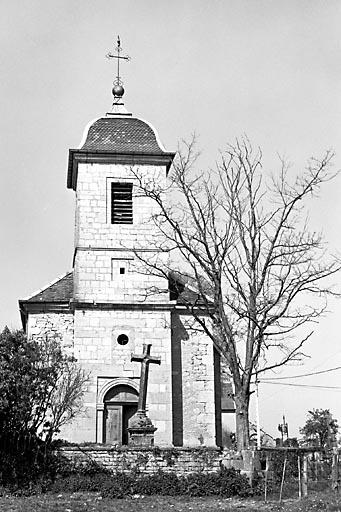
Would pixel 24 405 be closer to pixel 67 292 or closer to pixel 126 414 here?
pixel 126 414

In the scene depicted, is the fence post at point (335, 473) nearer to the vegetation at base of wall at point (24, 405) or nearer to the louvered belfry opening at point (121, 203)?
the vegetation at base of wall at point (24, 405)

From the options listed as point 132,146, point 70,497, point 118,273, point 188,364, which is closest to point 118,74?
point 132,146

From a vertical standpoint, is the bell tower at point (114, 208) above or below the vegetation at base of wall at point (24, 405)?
above

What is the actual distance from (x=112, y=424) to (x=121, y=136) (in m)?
10.0

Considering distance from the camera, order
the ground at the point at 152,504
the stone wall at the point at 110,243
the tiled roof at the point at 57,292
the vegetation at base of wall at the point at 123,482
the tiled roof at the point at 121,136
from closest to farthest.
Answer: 1. the ground at the point at 152,504
2. the vegetation at base of wall at the point at 123,482
3. the stone wall at the point at 110,243
4. the tiled roof at the point at 57,292
5. the tiled roof at the point at 121,136

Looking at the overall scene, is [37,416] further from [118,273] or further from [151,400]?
[118,273]

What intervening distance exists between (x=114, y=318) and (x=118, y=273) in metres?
1.59

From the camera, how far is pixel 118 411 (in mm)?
A: 23609

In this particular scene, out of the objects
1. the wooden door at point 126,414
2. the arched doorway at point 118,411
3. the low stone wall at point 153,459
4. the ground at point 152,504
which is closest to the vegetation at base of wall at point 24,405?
the low stone wall at point 153,459

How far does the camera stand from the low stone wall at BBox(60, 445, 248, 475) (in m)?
17.9

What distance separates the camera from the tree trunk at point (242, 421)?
1969 centimetres

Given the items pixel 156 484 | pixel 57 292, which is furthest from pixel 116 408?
pixel 156 484

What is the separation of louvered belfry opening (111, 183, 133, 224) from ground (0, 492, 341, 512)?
446 inches

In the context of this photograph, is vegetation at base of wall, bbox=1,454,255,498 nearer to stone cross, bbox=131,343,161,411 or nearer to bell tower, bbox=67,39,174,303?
stone cross, bbox=131,343,161,411
